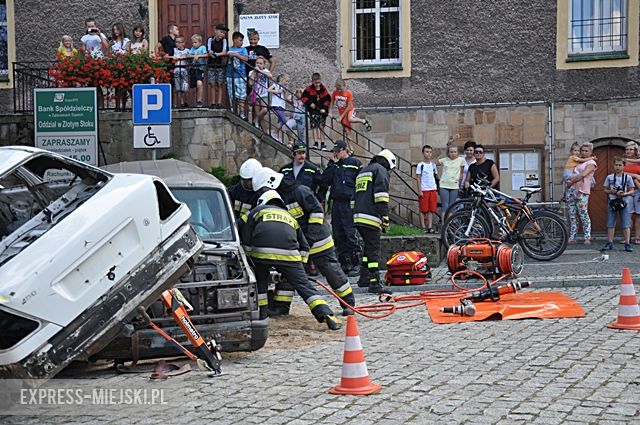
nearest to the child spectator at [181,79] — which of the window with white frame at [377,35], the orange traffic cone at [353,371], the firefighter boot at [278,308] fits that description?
the window with white frame at [377,35]

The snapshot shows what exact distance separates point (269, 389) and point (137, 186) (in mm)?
1929

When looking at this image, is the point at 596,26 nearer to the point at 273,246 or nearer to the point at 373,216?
the point at 373,216

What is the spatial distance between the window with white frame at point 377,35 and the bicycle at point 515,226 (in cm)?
638

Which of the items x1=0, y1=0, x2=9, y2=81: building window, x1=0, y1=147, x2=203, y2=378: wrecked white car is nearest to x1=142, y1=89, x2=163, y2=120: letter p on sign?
x1=0, y1=147, x2=203, y2=378: wrecked white car

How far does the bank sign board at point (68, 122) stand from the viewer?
16.5 metres

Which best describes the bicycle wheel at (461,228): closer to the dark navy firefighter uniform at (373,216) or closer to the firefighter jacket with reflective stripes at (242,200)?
the dark navy firefighter uniform at (373,216)

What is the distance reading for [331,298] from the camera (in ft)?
48.6

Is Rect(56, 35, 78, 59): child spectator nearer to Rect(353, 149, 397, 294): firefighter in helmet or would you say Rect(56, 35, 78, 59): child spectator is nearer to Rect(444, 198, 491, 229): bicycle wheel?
Rect(444, 198, 491, 229): bicycle wheel

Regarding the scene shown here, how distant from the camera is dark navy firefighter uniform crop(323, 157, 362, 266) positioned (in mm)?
16750

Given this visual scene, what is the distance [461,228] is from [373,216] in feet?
9.68

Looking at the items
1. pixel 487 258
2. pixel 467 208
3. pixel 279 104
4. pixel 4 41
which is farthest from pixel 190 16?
pixel 487 258

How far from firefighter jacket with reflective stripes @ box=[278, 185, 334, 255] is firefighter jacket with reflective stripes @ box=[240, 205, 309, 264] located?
0.99m

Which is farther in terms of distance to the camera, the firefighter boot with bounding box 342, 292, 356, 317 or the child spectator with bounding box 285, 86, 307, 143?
the child spectator with bounding box 285, 86, 307, 143

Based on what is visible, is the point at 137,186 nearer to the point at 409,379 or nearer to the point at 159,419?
the point at 159,419
